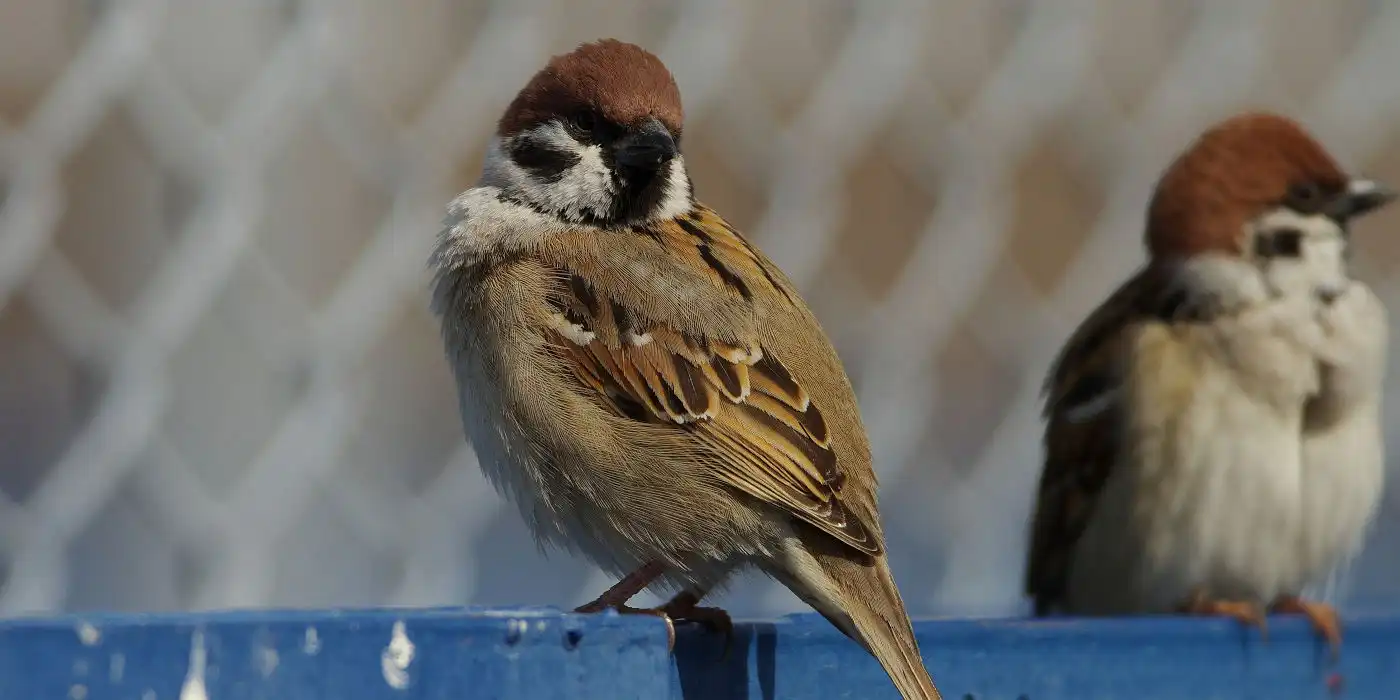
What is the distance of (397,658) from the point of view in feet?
2.64

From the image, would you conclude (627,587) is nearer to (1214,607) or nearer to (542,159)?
(542,159)

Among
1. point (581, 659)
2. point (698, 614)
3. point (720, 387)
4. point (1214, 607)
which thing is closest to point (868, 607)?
point (698, 614)

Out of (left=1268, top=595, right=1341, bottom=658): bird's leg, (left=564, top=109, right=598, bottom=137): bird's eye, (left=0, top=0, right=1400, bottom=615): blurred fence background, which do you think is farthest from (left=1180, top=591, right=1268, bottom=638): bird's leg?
(left=564, top=109, right=598, bottom=137): bird's eye

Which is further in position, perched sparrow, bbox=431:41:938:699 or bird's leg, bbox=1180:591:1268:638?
bird's leg, bbox=1180:591:1268:638

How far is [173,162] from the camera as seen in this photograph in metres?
1.66

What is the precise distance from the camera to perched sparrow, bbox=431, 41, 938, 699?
125 centimetres

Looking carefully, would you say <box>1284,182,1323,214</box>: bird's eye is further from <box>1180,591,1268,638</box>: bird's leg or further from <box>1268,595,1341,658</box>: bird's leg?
<box>1268,595,1341,658</box>: bird's leg

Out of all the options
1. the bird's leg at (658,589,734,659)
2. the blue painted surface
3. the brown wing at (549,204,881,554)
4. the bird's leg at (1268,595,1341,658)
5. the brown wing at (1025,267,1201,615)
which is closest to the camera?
the blue painted surface

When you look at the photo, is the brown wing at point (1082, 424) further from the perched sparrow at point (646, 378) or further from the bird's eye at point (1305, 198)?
the perched sparrow at point (646, 378)

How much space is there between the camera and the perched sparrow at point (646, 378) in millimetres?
1254

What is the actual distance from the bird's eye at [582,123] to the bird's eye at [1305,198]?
655 mm

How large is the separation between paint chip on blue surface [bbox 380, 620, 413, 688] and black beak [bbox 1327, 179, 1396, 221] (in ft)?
3.77

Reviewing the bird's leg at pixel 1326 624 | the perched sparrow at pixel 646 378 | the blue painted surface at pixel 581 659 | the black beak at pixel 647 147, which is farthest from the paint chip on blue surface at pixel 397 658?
the black beak at pixel 647 147

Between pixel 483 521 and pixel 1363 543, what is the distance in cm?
85
